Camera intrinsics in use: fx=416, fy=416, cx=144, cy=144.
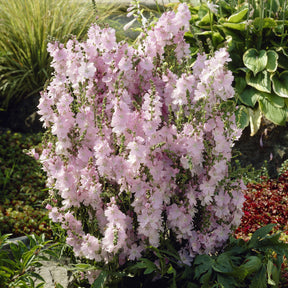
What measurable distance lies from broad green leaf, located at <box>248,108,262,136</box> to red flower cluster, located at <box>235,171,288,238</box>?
0.48m

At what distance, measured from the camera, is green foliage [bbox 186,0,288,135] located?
3898 millimetres

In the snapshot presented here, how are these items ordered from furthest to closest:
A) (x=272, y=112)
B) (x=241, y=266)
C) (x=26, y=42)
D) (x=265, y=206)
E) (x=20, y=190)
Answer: (x=26, y=42) < (x=272, y=112) < (x=20, y=190) < (x=265, y=206) < (x=241, y=266)

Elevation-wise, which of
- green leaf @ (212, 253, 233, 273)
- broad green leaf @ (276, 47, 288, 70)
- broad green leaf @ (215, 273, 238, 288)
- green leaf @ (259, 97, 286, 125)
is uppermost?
green leaf @ (212, 253, 233, 273)

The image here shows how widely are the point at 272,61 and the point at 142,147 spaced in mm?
2666

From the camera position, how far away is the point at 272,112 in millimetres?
3879

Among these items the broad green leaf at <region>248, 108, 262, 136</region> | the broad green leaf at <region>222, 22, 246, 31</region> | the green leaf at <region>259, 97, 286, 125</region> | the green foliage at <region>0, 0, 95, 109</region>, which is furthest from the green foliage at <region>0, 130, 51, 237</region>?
the broad green leaf at <region>222, 22, 246, 31</region>

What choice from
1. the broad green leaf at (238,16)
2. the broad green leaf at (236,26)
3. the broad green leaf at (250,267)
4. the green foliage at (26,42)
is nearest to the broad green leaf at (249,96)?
the broad green leaf at (236,26)

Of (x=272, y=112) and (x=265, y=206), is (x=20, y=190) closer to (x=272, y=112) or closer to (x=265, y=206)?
(x=265, y=206)

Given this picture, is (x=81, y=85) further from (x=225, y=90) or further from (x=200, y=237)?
(x=200, y=237)

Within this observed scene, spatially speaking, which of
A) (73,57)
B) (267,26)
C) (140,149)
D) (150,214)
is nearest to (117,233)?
(150,214)

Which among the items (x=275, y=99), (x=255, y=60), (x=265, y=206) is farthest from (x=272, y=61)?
(x=265, y=206)

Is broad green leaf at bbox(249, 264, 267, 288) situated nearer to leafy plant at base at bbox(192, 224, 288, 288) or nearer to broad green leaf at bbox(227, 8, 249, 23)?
leafy plant at base at bbox(192, 224, 288, 288)

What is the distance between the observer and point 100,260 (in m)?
1.87

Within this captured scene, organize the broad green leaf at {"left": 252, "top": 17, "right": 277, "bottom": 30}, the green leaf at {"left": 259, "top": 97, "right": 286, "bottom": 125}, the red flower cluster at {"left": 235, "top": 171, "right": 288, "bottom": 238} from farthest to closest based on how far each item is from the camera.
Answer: the broad green leaf at {"left": 252, "top": 17, "right": 277, "bottom": 30} < the green leaf at {"left": 259, "top": 97, "right": 286, "bottom": 125} < the red flower cluster at {"left": 235, "top": 171, "right": 288, "bottom": 238}
